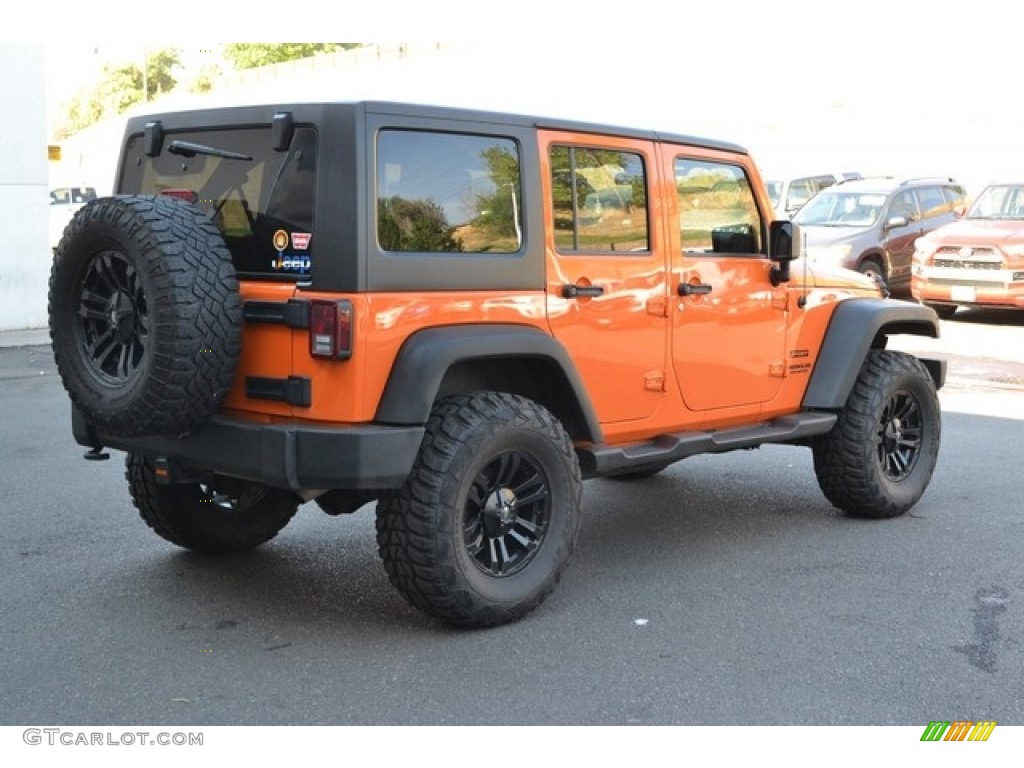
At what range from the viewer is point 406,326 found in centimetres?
454

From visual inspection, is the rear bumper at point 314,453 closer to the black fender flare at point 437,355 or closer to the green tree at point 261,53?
the black fender flare at point 437,355

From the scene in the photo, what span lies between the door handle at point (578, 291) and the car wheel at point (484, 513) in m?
0.51

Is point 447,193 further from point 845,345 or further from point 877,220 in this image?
point 877,220

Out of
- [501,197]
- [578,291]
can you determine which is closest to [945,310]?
[578,291]

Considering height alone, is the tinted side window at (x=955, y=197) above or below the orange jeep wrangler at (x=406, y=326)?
above

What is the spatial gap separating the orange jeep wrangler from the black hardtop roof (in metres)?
0.01

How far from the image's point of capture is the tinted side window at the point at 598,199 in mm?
5219

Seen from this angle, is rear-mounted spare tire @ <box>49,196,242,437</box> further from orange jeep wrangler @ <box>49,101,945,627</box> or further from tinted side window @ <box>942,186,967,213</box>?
tinted side window @ <box>942,186,967,213</box>

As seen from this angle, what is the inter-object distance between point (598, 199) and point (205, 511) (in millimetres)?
2176

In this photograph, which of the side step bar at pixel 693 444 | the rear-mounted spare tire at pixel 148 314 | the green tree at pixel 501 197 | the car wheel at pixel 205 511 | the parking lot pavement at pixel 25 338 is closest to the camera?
the rear-mounted spare tire at pixel 148 314

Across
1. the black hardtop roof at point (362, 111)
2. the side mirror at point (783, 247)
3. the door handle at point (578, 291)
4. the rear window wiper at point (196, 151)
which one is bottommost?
the door handle at point (578, 291)

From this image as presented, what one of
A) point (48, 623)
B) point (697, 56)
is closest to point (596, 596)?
point (48, 623)

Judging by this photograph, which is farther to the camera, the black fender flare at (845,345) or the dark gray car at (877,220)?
the dark gray car at (877,220)
